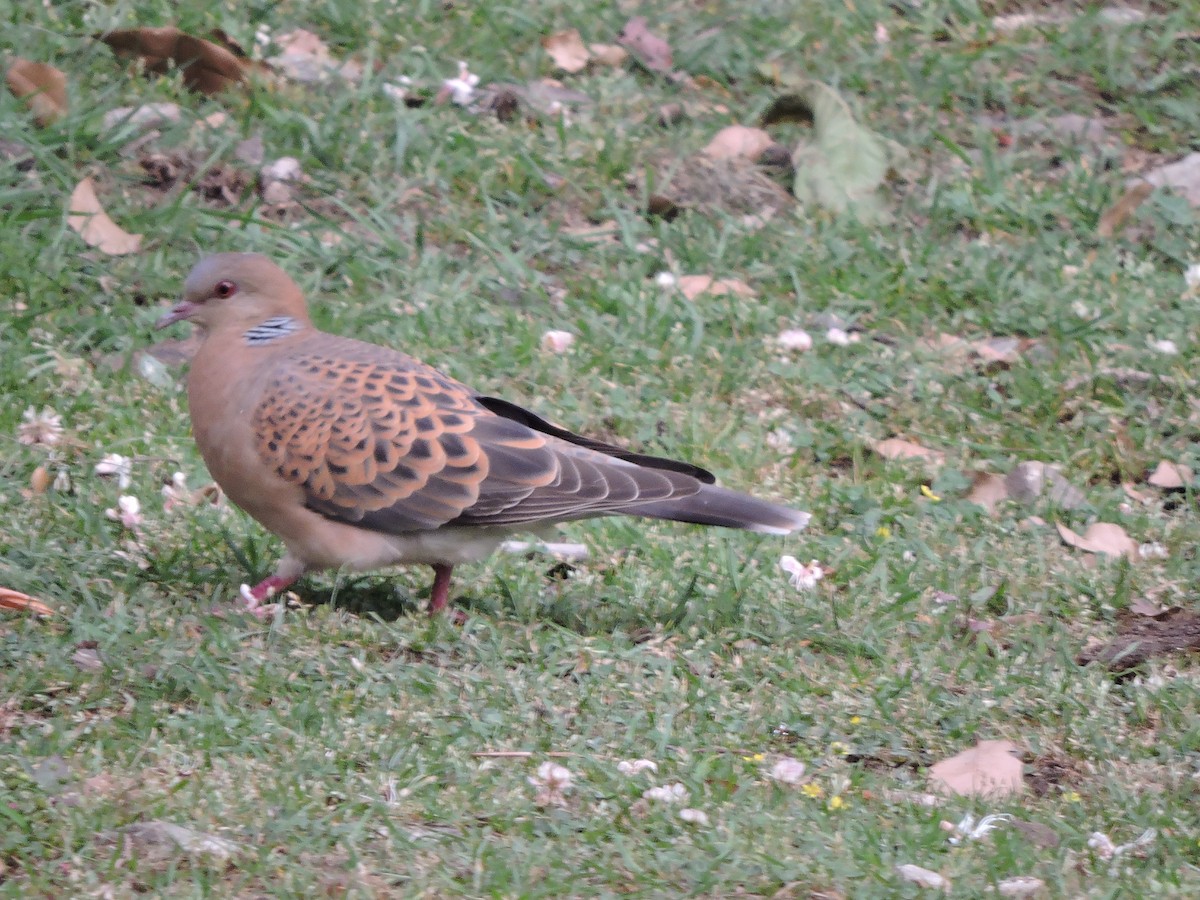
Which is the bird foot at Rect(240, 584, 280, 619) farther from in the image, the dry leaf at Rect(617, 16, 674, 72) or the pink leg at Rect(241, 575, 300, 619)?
the dry leaf at Rect(617, 16, 674, 72)

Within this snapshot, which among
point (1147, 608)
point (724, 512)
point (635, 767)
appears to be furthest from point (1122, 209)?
point (635, 767)

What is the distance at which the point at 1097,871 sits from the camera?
10.7ft

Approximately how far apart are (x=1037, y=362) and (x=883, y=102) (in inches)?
73.1

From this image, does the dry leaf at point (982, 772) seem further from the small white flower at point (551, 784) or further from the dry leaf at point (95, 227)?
the dry leaf at point (95, 227)

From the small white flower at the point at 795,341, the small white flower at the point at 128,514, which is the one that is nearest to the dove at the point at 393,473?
the small white flower at the point at 128,514

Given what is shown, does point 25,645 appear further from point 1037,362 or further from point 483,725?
point 1037,362

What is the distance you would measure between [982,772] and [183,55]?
4.39m

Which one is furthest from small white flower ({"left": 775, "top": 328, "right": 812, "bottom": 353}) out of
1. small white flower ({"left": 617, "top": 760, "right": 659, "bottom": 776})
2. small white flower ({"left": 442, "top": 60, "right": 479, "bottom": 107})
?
small white flower ({"left": 617, "top": 760, "right": 659, "bottom": 776})

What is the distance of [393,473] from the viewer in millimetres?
4164

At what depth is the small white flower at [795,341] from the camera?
231 inches

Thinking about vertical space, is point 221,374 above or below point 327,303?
above

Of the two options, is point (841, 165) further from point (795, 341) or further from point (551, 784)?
point (551, 784)

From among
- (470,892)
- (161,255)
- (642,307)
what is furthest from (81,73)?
(470,892)

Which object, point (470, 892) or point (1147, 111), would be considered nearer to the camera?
point (470, 892)
